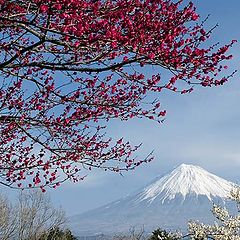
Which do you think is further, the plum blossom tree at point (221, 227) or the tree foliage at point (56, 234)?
the tree foliage at point (56, 234)

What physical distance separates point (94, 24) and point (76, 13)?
248 mm

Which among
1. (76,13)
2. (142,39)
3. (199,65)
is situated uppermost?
(76,13)

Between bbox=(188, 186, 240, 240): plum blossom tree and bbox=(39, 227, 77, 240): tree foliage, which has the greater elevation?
bbox=(39, 227, 77, 240): tree foliage

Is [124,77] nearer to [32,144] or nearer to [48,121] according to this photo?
[48,121]

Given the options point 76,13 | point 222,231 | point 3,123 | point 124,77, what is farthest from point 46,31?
point 222,231

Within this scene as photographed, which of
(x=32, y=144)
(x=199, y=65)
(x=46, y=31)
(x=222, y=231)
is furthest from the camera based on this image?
(x=222, y=231)

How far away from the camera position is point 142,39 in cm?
534

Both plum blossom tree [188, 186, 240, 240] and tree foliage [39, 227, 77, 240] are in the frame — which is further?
tree foliage [39, 227, 77, 240]

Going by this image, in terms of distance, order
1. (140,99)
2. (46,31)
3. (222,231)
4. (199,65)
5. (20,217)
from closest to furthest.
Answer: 1. (46,31)
2. (199,65)
3. (140,99)
4. (222,231)
5. (20,217)

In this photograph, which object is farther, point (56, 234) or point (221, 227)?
point (56, 234)

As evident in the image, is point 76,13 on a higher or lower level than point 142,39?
higher

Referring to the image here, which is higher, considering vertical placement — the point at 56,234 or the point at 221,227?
the point at 56,234

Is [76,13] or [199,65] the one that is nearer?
[76,13]

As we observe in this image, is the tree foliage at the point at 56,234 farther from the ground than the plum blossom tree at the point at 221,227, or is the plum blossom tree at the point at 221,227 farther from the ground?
the tree foliage at the point at 56,234
